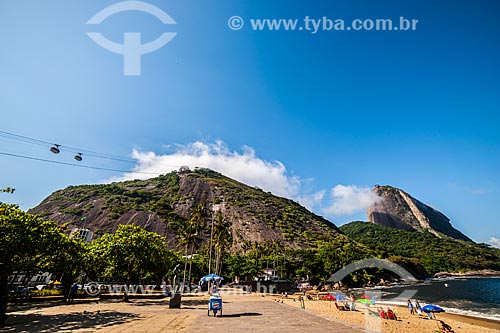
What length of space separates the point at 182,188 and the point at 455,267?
A: 171 metres

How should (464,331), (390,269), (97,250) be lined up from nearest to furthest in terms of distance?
1. (464,331)
2. (97,250)
3. (390,269)

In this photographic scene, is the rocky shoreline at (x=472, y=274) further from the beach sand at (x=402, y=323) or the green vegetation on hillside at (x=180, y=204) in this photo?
the beach sand at (x=402, y=323)

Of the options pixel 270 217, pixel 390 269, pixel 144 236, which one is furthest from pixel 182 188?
pixel 144 236

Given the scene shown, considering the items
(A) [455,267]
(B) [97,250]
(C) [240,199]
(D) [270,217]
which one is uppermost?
(C) [240,199]

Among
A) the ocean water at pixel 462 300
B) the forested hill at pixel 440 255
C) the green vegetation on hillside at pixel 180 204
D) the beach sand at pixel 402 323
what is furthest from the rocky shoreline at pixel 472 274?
the beach sand at pixel 402 323

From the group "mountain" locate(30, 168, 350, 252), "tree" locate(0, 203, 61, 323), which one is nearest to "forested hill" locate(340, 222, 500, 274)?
"mountain" locate(30, 168, 350, 252)

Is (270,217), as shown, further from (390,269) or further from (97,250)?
(97,250)

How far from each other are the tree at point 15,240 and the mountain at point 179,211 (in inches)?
3895

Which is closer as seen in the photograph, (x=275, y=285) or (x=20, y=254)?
(x=20, y=254)

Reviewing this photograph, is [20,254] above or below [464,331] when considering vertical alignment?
above

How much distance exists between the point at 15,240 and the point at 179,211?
137511 mm

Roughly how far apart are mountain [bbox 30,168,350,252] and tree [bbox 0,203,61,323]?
9893 centimetres

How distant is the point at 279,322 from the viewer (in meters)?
14.6


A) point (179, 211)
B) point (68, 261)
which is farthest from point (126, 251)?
point (179, 211)
